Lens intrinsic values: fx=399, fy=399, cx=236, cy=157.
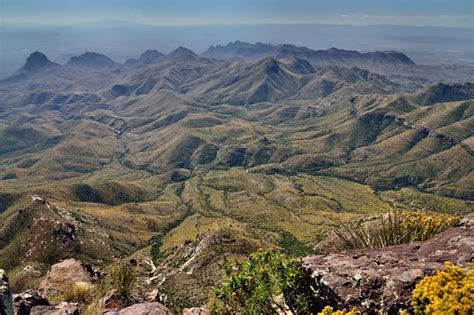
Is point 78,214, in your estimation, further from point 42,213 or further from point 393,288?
point 393,288

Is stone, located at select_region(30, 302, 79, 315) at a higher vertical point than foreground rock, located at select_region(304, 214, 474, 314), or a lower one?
lower

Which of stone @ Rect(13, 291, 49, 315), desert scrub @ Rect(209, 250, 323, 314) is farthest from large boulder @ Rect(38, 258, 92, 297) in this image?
desert scrub @ Rect(209, 250, 323, 314)

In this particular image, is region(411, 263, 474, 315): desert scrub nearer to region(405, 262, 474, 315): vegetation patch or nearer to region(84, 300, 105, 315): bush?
region(405, 262, 474, 315): vegetation patch

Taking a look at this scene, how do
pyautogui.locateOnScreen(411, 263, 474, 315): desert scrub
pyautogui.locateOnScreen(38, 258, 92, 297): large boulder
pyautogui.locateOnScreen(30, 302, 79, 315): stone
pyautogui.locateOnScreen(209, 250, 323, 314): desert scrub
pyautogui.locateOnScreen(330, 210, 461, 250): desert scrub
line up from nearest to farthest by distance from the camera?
pyautogui.locateOnScreen(411, 263, 474, 315): desert scrub < pyautogui.locateOnScreen(209, 250, 323, 314): desert scrub < pyautogui.locateOnScreen(30, 302, 79, 315): stone < pyautogui.locateOnScreen(330, 210, 461, 250): desert scrub < pyautogui.locateOnScreen(38, 258, 92, 297): large boulder

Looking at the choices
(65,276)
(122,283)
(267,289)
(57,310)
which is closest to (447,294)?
(267,289)

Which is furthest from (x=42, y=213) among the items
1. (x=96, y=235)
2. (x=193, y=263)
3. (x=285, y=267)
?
(x=285, y=267)

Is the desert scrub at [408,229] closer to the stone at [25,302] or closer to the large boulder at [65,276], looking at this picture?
the stone at [25,302]
